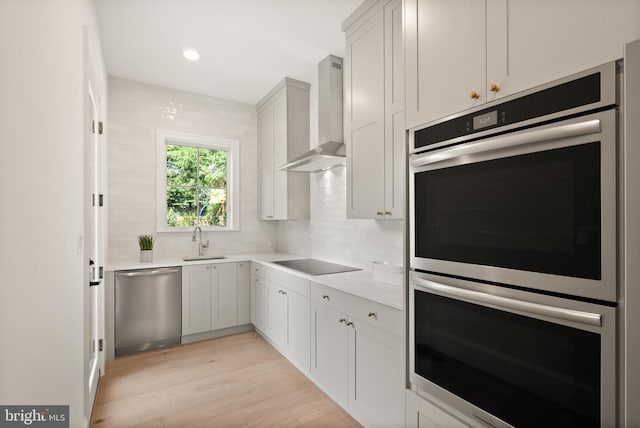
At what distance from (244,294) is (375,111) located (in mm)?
2691

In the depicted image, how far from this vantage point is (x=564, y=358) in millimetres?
1012

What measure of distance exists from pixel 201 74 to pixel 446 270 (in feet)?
11.2

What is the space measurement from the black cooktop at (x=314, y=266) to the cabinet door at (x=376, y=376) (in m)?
0.86

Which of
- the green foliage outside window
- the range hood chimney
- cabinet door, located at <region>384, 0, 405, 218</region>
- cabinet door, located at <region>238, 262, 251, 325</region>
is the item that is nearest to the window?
the green foliage outside window

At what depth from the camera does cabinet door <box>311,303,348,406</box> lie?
2.23 meters

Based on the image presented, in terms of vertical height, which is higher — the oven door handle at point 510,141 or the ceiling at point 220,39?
the ceiling at point 220,39

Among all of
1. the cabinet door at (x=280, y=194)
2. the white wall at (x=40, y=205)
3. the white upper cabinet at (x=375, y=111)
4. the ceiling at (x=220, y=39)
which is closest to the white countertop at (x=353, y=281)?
the white upper cabinet at (x=375, y=111)

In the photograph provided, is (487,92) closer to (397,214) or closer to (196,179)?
(397,214)

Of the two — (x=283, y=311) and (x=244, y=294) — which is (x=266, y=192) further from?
(x=283, y=311)

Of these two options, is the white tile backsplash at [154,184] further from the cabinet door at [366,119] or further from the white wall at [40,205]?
the white wall at [40,205]

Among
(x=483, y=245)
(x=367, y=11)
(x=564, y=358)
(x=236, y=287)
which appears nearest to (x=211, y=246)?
(x=236, y=287)

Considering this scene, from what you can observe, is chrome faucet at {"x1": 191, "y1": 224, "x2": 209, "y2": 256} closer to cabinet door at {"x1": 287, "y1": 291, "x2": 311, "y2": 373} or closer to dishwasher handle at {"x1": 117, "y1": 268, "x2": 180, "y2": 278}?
dishwasher handle at {"x1": 117, "y1": 268, "x2": 180, "y2": 278}

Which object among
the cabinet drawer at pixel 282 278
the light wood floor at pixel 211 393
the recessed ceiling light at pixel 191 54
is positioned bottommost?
the light wood floor at pixel 211 393

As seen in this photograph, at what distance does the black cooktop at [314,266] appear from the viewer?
9.77ft
